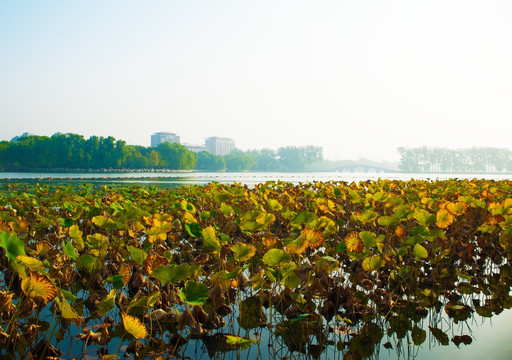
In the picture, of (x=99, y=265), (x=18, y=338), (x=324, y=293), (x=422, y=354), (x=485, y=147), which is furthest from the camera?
(x=485, y=147)

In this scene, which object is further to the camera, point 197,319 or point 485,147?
point 485,147

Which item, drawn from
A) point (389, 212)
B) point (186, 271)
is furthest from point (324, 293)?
point (389, 212)

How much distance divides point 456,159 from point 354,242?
450 feet

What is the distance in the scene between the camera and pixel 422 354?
2180 millimetres

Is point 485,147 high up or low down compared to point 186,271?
up

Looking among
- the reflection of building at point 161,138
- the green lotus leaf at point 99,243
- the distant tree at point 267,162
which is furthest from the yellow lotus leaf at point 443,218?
the reflection of building at point 161,138

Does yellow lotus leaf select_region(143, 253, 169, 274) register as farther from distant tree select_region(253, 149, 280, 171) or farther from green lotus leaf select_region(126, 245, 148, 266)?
distant tree select_region(253, 149, 280, 171)

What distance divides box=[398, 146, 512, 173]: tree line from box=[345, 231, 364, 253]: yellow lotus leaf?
13114 centimetres

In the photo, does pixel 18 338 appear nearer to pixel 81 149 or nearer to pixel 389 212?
pixel 389 212

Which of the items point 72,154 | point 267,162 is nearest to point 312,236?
point 72,154

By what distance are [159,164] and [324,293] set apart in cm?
7667

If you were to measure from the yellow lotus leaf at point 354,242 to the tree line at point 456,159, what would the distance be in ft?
430

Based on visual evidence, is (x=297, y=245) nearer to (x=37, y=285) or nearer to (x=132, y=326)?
(x=132, y=326)

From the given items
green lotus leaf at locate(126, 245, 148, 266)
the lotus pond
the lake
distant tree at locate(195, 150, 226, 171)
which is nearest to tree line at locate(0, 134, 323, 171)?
the lake
